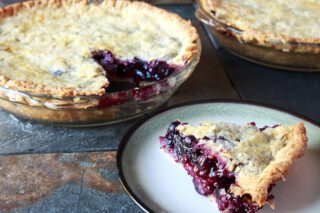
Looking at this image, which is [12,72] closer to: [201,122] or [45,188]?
[45,188]

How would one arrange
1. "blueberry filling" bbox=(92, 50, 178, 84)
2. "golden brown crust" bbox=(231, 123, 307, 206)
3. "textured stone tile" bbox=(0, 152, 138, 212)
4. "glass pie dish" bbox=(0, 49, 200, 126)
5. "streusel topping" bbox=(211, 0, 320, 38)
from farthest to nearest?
1. "streusel topping" bbox=(211, 0, 320, 38)
2. "blueberry filling" bbox=(92, 50, 178, 84)
3. "glass pie dish" bbox=(0, 49, 200, 126)
4. "textured stone tile" bbox=(0, 152, 138, 212)
5. "golden brown crust" bbox=(231, 123, 307, 206)

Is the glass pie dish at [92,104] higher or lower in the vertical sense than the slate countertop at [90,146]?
higher

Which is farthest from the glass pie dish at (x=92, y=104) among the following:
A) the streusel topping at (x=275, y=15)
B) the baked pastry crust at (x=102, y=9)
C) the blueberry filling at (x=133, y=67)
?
the streusel topping at (x=275, y=15)

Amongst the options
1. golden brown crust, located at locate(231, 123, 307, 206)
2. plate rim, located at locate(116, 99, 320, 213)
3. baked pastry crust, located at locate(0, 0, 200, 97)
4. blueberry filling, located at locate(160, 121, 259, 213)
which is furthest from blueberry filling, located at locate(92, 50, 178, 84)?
golden brown crust, located at locate(231, 123, 307, 206)

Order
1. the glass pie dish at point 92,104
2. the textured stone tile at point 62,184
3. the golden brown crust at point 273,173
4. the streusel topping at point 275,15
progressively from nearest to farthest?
the golden brown crust at point 273,173 → the textured stone tile at point 62,184 → the glass pie dish at point 92,104 → the streusel topping at point 275,15

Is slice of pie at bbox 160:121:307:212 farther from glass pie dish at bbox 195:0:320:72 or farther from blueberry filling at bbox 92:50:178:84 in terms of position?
glass pie dish at bbox 195:0:320:72

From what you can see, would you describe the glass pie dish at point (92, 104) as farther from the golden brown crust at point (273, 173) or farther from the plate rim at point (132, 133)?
the golden brown crust at point (273, 173)
